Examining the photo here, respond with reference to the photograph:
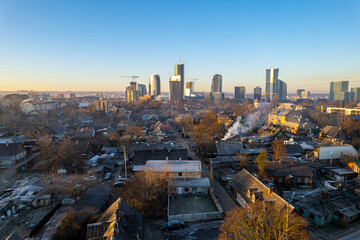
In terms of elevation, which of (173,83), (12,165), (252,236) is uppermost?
(173,83)

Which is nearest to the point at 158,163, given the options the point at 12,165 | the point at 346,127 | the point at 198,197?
the point at 198,197

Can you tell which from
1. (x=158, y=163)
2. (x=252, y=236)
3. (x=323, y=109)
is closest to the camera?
(x=252, y=236)

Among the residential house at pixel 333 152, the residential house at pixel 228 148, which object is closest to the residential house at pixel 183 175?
the residential house at pixel 228 148

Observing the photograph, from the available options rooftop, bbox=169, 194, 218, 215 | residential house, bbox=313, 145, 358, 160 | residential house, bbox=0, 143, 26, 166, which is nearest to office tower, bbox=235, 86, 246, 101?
residential house, bbox=313, 145, 358, 160

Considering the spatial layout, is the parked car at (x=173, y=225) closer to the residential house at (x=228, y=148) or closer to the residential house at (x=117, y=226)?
the residential house at (x=117, y=226)

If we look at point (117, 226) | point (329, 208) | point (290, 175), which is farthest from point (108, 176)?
point (329, 208)

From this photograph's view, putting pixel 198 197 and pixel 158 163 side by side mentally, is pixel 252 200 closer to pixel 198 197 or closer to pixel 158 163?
pixel 198 197

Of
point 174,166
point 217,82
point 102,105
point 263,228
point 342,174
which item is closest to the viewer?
point 263,228

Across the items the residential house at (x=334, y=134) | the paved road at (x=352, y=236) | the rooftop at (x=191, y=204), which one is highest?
the residential house at (x=334, y=134)

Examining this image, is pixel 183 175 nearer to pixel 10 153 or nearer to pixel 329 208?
pixel 329 208
